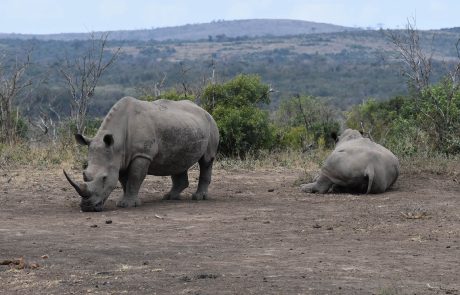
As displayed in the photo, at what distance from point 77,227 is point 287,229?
2.38 m

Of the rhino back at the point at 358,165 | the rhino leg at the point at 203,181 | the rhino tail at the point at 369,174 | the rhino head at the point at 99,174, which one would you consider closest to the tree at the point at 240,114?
the rhino leg at the point at 203,181

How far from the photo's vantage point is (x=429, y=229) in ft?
35.3

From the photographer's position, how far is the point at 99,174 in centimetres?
1260

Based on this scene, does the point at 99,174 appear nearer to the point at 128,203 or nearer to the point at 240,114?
the point at 128,203

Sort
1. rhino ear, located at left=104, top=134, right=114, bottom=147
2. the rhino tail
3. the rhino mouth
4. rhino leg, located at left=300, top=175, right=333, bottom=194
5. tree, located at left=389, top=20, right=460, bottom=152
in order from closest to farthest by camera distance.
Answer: the rhino mouth
rhino ear, located at left=104, top=134, right=114, bottom=147
the rhino tail
rhino leg, located at left=300, top=175, right=333, bottom=194
tree, located at left=389, top=20, right=460, bottom=152

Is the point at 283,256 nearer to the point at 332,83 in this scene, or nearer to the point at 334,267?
the point at 334,267

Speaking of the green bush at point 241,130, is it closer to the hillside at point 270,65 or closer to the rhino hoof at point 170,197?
the rhino hoof at point 170,197

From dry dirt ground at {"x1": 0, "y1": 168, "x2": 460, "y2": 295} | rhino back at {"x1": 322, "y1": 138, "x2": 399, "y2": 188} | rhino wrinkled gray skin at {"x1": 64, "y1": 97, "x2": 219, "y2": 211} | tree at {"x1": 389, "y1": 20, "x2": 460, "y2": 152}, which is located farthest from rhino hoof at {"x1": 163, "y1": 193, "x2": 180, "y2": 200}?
tree at {"x1": 389, "y1": 20, "x2": 460, "y2": 152}

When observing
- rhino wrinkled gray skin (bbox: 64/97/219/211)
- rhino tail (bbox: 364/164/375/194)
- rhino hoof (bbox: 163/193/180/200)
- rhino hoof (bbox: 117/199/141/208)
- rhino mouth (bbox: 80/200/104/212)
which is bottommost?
rhino hoof (bbox: 163/193/180/200)

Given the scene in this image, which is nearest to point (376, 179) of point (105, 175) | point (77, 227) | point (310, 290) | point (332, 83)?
point (105, 175)

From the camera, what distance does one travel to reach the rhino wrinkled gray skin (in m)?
12.6

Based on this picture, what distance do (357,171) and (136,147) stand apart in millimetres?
3259

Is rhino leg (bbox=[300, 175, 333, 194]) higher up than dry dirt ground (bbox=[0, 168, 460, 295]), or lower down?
lower down

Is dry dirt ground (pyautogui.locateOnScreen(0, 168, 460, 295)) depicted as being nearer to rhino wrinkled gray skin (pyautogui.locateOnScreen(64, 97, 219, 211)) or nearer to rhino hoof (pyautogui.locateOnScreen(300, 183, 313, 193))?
rhino hoof (pyautogui.locateOnScreen(300, 183, 313, 193))
